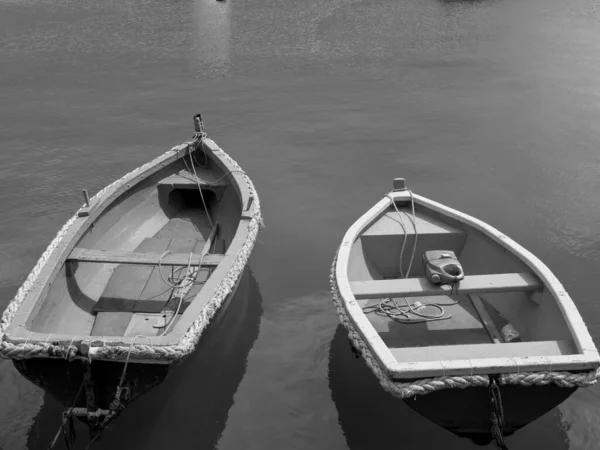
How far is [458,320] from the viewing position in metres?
7.10

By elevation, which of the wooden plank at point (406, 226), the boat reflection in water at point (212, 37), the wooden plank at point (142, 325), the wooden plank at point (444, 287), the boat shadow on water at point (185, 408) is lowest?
the boat shadow on water at point (185, 408)

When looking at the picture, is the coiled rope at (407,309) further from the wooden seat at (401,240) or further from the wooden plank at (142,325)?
the wooden plank at (142,325)

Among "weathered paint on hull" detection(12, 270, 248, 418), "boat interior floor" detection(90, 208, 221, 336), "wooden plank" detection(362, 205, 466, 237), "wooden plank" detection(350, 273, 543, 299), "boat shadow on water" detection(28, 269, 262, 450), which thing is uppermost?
"wooden plank" detection(362, 205, 466, 237)

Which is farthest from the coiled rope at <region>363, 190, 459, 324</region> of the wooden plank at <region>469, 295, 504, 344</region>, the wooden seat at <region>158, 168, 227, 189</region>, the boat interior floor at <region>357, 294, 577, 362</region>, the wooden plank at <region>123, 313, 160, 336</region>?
the wooden seat at <region>158, 168, 227, 189</region>

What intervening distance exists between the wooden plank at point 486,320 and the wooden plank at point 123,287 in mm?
4459

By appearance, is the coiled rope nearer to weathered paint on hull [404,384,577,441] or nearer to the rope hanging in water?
weathered paint on hull [404,384,577,441]

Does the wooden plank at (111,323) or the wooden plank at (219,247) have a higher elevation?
the wooden plank at (219,247)

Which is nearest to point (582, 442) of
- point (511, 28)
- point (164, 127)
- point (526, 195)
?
point (526, 195)

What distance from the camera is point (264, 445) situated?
20.6 feet

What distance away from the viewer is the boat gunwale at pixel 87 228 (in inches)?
205

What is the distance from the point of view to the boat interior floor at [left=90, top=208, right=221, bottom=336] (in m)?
6.87

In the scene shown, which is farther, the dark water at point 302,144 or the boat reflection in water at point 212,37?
the boat reflection in water at point 212,37

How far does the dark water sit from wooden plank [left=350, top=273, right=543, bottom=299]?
4.55 ft

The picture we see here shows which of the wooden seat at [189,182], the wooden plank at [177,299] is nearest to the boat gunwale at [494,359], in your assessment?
the wooden plank at [177,299]
